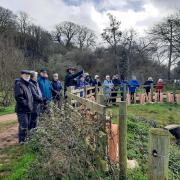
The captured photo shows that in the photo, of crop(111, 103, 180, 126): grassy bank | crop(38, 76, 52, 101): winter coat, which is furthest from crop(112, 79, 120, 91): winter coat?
crop(38, 76, 52, 101): winter coat

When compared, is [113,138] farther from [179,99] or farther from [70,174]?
[179,99]

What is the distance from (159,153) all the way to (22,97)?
4.71 metres

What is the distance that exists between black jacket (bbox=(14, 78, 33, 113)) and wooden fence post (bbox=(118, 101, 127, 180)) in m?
3.44

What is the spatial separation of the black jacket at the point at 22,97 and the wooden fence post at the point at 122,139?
3.44 meters

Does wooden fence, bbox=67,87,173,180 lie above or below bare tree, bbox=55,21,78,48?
below

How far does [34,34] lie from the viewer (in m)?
52.8

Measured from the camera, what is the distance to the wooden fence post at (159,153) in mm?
3932

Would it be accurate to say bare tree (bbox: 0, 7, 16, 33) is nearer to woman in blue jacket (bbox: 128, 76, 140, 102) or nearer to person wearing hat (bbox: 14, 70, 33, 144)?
woman in blue jacket (bbox: 128, 76, 140, 102)

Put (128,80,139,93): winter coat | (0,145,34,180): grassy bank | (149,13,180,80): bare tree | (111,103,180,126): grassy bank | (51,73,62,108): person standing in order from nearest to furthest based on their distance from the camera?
(0,145,34,180): grassy bank < (51,73,62,108): person standing < (111,103,180,126): grassy bank < (128,80,139,93): winter coat < (149,13,180,80): bare tree

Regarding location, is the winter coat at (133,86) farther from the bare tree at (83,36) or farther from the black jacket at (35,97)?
the bare tree at (83,36)

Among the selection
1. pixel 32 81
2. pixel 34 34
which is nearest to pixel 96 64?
pixel 34 34

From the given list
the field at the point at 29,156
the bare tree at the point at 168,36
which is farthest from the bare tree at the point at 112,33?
the field at the point at 29,156

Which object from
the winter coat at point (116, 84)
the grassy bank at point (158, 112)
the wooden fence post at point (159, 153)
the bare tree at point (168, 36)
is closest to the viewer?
the wooden fence post at point (159, 153)

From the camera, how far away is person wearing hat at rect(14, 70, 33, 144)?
7.93 m
